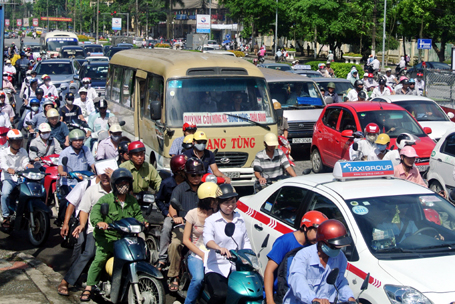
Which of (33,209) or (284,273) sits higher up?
(284,273)

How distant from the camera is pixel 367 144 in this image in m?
9.70

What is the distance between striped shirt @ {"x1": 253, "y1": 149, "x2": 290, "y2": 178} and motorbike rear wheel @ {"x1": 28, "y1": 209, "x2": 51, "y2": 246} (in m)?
3.20

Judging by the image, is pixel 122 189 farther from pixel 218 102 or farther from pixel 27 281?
pixel 218 102

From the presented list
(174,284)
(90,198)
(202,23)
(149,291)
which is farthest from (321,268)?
(202,23)

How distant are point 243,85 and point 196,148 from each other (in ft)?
8.97

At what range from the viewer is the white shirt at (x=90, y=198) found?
21.0 ft

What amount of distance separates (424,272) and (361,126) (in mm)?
7361

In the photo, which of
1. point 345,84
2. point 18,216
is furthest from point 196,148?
point 345,84

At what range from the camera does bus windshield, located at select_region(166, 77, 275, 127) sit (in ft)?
33.9

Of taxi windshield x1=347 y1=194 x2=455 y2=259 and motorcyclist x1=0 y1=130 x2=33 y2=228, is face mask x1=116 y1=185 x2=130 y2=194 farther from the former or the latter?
motorcyclist x1=0 y1=130 x2=33 y2=228

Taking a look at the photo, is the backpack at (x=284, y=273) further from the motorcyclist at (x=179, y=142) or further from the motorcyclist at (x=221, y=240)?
the motorcyclist at (x=179, y=142)

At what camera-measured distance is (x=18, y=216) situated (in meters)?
8.71

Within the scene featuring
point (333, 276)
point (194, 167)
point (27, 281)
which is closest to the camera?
point (333, 276)

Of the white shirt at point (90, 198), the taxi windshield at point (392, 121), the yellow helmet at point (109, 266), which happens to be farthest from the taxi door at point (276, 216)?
the taxi windshield at point (392, 121)
